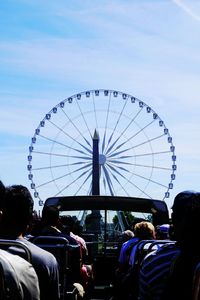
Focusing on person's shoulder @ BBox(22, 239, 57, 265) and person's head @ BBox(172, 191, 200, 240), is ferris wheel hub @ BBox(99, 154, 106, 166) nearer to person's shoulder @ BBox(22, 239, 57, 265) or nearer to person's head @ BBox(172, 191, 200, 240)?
person's shoulder @ BBox(22, 239, 57, 265)

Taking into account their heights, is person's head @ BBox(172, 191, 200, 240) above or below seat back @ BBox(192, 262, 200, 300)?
above

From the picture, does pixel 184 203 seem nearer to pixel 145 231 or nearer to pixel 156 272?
pixel 156 272

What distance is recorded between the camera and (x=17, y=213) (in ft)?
14.4

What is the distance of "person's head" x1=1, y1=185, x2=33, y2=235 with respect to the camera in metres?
4.38

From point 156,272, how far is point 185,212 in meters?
0.42

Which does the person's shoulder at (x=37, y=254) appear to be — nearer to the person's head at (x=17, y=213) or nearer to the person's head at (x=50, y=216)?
the person's head at (x=17, y=213)

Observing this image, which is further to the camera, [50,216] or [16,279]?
[50,216]

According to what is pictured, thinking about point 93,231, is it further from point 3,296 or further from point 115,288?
point 3,296

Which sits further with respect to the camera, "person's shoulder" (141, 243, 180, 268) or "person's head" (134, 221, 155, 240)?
"person's head" (134, 221, 155, 240)

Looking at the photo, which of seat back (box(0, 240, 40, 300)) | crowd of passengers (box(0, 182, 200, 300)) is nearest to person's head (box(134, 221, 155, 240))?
crowd of passengers (box(0, 182, 200, 300))

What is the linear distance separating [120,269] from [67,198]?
6.02ft

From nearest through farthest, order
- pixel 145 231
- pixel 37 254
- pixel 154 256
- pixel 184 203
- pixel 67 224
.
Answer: pixel 184 203 < pixel 154 256 < pixel 37 254 < pixel 145 231 < pixel 67 224

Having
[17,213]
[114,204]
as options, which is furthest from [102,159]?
[17,213]

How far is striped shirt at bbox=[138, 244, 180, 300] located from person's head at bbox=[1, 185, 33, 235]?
806mm
